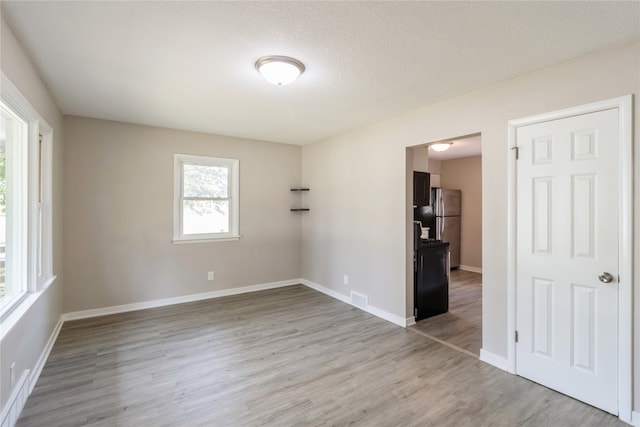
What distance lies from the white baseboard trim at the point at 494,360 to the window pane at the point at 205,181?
3.99m

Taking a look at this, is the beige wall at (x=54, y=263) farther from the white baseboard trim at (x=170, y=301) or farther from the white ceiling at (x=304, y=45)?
the white baseboard trim at (x=170, y=301)

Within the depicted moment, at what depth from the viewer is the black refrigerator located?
3.84 metres

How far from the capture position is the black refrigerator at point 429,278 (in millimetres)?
3836

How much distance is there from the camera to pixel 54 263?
332cm

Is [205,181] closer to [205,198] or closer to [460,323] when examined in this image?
[205,198]

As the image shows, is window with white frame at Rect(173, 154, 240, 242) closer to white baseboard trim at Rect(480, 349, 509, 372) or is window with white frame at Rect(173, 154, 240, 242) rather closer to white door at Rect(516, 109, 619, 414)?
white baseboard trim at Rect(480, 349, 509, 372)

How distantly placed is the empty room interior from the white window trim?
0.8 inches

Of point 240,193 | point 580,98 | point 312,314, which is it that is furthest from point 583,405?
point 240,193

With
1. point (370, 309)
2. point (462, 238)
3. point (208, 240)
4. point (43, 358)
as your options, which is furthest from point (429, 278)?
point (43, 358)

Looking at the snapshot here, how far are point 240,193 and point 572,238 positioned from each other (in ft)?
13.8

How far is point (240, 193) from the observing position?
5043 millimetres

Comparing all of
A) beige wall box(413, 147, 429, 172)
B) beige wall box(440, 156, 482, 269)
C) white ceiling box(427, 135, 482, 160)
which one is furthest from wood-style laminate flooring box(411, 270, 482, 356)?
white ceiling box(427, 135, 482, 160)

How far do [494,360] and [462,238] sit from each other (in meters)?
4.69

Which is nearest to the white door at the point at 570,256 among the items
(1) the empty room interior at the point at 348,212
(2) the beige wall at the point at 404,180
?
(1) the empty room interior at the point at 348,212
